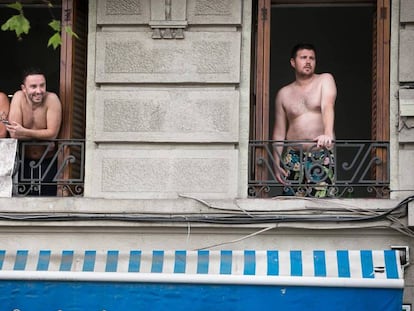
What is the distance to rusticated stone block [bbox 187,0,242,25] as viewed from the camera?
12750 mm

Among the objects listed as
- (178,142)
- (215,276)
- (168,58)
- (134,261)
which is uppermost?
(168,58)

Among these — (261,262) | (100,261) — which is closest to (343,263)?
(261,262)

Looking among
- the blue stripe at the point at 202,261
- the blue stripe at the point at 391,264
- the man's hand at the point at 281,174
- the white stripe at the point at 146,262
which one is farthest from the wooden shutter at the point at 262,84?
the blue stripe at the point at 391,264

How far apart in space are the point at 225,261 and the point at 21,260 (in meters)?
2.01

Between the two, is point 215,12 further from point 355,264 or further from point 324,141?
point 355,264

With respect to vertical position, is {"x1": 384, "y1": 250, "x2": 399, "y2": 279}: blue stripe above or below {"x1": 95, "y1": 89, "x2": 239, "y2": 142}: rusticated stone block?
below

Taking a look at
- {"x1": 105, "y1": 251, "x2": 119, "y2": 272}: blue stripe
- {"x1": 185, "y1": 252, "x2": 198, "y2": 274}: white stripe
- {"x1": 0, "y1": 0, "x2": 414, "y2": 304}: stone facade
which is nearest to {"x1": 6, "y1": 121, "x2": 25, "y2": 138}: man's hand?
{"x1": 0, "y1": 0, "x2": 414, "y2": 304}: stone facade

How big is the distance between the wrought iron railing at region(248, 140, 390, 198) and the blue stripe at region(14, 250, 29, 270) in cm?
231

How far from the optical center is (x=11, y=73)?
1587cm

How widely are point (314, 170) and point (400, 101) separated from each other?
109 cm

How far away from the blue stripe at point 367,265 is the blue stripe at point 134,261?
7.01 feet

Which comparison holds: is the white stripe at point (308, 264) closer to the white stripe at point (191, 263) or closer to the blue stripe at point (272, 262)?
the blue stripe at point (272, 262)

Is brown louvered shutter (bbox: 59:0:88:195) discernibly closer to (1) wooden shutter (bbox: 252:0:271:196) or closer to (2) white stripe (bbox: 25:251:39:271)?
(2) white stripe (bbox: 25:251:39:271)

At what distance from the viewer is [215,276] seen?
12.0 metres
